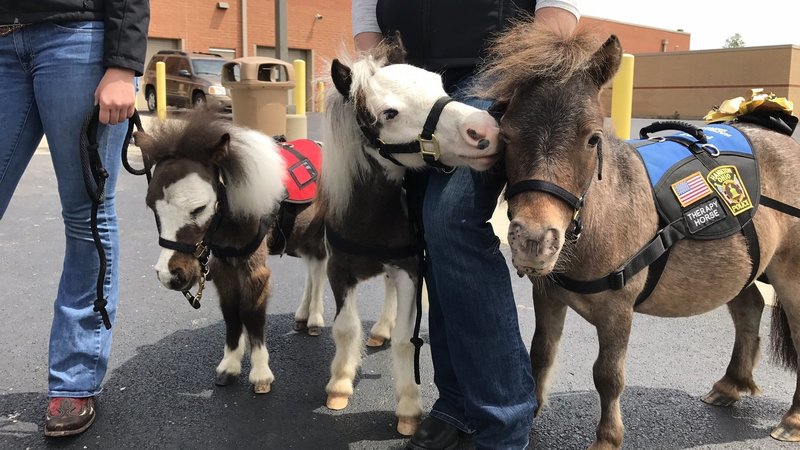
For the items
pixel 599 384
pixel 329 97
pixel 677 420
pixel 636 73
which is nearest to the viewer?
pixel 599 384

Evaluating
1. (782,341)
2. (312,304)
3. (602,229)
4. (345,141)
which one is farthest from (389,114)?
(782,341)

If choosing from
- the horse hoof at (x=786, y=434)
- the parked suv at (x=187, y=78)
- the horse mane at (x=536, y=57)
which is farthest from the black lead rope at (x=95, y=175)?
the parked suv at (x=187, y=78)

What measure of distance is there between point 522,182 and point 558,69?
0.39 metres

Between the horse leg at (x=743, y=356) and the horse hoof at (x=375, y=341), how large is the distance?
1854 millimetres

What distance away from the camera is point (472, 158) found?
202cm

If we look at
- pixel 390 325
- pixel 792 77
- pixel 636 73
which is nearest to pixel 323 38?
pixel 636 73

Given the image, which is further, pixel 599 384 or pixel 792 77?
pixel 792 77

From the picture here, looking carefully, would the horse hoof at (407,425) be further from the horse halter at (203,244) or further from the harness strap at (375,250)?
the horse halter at (203,244)

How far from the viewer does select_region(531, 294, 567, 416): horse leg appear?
103 inches

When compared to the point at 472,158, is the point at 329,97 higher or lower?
higher

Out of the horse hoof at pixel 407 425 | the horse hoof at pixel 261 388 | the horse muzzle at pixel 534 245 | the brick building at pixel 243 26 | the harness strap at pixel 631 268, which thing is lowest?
the horse hoof at pixel 261 388

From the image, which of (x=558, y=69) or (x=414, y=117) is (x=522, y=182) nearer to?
(x=558, y=69)

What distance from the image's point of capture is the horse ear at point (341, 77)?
7.63 ft

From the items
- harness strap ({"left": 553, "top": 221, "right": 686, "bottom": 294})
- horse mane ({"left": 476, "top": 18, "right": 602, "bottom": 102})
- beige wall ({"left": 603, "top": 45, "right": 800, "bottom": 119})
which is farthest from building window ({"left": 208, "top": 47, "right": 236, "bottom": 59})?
harness strap ({"left": 553, "top": 221, "right": 686, "bottom": 294})
